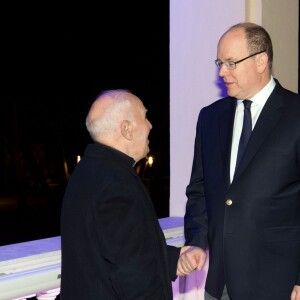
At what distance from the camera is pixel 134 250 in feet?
5.06

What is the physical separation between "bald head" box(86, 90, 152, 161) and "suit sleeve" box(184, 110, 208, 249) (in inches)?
25.3

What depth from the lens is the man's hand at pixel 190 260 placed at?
2.12 m

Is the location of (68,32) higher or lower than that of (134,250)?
higher

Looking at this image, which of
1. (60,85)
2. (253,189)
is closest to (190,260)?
(253,189)

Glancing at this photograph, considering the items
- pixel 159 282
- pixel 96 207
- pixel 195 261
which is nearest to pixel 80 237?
pixel 96 207

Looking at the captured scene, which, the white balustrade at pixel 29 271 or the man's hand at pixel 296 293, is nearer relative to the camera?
the man's hand at pixel 296 293

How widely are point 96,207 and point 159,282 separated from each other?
33 cm

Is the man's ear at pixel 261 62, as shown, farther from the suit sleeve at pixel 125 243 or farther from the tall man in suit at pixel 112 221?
the suit sleeve at pixel 125 243

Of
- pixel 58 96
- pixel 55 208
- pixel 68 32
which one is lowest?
pixel 55 208

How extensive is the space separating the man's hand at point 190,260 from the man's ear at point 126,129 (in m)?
0.67

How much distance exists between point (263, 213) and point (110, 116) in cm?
77

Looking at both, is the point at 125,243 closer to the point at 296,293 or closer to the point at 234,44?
the point at 296,293

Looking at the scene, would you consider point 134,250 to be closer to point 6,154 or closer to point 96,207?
point 96,207

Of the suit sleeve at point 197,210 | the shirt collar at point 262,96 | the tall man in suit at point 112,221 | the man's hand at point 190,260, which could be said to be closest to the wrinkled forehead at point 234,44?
the shirt collar at point 262,96
